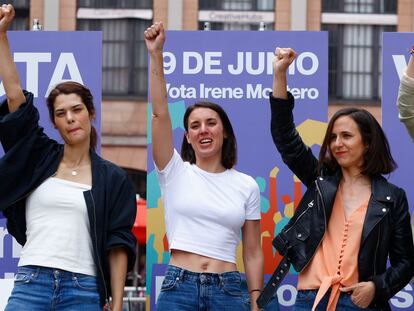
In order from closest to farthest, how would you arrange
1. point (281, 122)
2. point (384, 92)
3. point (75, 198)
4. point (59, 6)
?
1. point (75, 198)
2. point (281, 122)
3. point (384, 92)
4. point (59, 6)

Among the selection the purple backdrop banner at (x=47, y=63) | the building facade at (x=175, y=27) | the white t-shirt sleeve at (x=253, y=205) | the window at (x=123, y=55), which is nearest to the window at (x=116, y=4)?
the building facade at (x=175, y=27)

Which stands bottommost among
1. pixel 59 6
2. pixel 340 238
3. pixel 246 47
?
pixel 340 238

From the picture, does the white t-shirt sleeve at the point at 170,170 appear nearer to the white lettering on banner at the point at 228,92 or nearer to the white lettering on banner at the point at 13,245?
the white lettering on banner at the point at 228,92

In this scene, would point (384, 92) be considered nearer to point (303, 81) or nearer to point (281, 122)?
point (303, 81)

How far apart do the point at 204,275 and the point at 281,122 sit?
84 centimetres

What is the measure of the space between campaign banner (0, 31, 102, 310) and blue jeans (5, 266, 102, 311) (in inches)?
68.2

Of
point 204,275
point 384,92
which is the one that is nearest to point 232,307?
point 204,275

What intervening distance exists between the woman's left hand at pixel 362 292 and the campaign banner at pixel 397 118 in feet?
4.93

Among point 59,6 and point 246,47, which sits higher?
point 59,6

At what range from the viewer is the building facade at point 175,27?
22250mm

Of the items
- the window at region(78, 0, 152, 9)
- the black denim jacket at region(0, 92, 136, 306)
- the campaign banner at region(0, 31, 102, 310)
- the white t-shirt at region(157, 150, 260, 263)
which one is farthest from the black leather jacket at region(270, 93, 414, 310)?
the window at region(78, 0, 152, 9)

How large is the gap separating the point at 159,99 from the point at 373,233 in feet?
4.01

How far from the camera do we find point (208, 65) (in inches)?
248

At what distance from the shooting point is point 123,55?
878 inches
